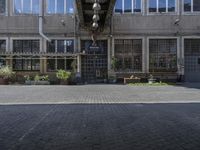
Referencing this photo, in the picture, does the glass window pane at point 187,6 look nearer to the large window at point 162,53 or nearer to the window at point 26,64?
the large window at point 162,53

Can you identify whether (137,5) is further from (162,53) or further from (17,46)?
(17,46)

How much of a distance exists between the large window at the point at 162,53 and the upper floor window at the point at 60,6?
8.13 metres

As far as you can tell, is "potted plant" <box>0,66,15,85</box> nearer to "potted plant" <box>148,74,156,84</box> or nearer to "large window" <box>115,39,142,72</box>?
"large window" <box>115,39,142,72</box>

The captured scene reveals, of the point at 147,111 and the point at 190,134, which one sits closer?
the point at 190,134

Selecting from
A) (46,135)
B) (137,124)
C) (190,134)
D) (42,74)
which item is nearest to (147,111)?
(137,124)

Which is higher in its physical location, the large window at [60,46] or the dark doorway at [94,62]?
the large window at [60,46]

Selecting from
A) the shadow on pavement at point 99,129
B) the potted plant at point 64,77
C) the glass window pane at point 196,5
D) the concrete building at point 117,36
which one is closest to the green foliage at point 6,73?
the concrete building at point 117,36

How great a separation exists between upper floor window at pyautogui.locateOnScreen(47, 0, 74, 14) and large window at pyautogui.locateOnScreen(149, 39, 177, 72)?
813cm

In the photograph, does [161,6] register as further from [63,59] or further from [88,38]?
[63,59]

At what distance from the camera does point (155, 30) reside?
3616 centimetres

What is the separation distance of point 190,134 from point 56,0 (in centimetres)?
2982

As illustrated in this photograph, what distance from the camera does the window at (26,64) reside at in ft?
119

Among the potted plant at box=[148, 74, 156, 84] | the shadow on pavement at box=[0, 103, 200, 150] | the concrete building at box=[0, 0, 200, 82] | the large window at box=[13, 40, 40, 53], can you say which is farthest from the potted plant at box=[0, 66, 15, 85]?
the shadow on pavement at box=[0, 103, 200, 150]

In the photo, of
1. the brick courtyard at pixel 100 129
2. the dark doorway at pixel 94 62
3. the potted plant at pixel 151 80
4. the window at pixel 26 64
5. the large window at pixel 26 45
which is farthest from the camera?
the dark doorway at pixel 94 62
